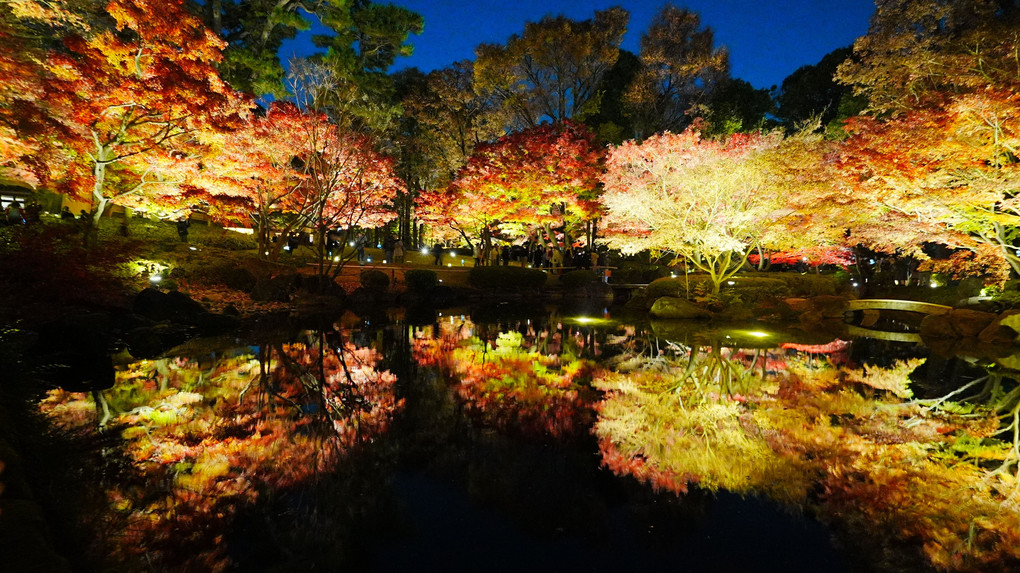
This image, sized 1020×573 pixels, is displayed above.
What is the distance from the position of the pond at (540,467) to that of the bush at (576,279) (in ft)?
45.0

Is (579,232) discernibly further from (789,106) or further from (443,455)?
(443,455)

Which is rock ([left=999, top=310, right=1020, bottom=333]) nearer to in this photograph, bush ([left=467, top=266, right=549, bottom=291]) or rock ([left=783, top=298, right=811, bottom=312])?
rock ([left=783, top=298, right=811, bottom=312])

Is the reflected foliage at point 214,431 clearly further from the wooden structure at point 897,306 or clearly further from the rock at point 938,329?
the wooden structure at point 897,306

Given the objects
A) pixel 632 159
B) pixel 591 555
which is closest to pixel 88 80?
pixel 591 555

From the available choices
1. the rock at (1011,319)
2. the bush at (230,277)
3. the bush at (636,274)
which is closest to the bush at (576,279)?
the bush at (636,274)

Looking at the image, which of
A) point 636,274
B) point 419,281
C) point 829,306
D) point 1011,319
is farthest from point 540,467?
point 636,274

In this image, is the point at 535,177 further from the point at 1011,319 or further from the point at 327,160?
the point at 1011,319

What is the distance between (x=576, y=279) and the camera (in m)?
22.1

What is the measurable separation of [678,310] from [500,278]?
8.27 metres

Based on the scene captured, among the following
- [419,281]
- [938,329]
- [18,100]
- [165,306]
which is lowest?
[938,329]

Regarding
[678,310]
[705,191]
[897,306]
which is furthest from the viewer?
[678,310]

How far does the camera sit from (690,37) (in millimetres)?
24188

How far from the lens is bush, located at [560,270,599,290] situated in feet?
72.3

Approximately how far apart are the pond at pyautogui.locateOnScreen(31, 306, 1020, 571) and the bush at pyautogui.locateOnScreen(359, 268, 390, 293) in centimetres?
953
